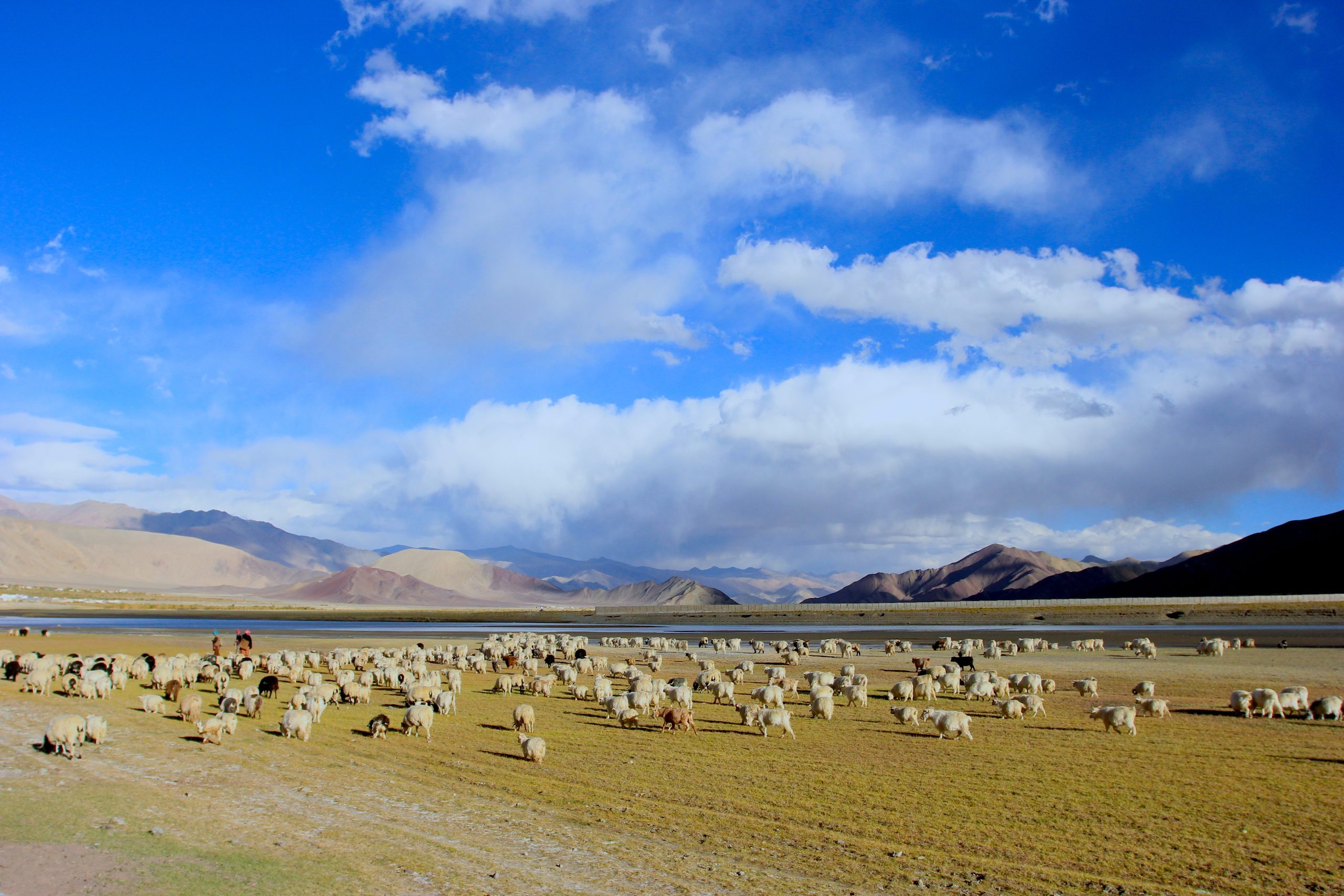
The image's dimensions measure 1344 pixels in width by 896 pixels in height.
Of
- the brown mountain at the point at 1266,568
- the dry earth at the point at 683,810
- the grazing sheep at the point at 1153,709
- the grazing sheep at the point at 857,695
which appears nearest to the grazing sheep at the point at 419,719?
the dry earth at the point at 683,810

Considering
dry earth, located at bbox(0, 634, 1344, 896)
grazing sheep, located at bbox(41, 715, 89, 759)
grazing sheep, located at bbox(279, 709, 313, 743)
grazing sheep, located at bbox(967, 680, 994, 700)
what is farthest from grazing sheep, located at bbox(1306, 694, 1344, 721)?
grazing sheep, located at bbox(41, 715, 89, 759)

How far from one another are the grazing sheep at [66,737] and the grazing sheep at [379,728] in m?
5.61

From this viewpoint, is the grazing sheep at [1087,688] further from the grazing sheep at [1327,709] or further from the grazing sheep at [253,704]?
the grazing sheep at [253,704]

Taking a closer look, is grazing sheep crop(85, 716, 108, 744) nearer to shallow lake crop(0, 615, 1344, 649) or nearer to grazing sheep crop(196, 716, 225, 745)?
grazing sheep crop(196, 716, 225, 745)

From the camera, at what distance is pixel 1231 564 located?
16150 centimetres

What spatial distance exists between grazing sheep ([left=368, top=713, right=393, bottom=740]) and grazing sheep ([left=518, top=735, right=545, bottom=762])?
4387mm

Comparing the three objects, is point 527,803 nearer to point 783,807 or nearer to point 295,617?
point 783,807

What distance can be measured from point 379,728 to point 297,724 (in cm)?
177

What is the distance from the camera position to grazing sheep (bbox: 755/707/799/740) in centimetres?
2055

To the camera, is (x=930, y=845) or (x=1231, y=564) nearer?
(x=930, y=845)

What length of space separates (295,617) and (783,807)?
482 ft

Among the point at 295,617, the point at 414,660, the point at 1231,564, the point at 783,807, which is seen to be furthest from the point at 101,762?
the point at 1231,564

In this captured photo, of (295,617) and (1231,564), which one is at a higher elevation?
(1231,564)

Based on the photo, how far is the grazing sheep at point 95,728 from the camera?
57.2 ft
